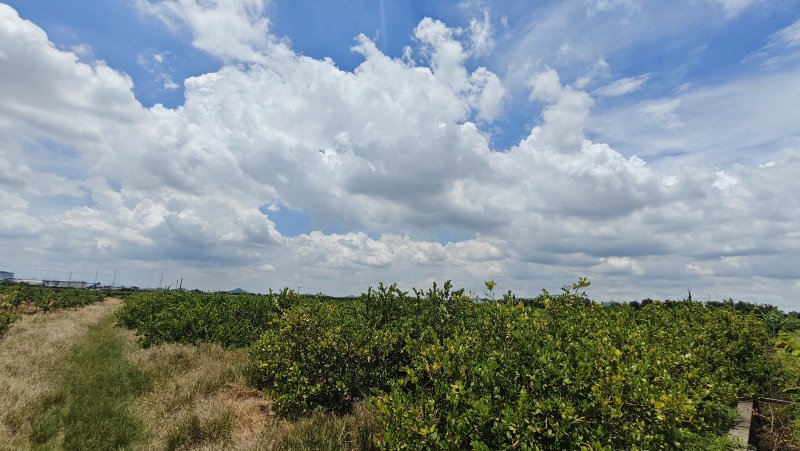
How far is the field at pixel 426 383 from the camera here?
13.6ft

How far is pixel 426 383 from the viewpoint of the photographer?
20.6 ft

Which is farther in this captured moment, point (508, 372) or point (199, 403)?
point (199, 403)

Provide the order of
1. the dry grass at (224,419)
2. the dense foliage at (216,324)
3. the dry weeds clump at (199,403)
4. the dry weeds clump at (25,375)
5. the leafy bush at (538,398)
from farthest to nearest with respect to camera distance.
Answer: the dense foliage at (216,324), the dry weeds clump at (25,375), the dry weeds clump at (199,403), the dry grass at (224,419), the leafy bush at (538,398)

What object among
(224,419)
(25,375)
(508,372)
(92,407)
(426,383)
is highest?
(508,372)

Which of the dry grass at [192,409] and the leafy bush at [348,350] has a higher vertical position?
the leafy bush at [348,350]

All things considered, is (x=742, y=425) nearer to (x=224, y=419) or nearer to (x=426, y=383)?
(x=426, y=383)

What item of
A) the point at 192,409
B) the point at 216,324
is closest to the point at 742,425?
the point at 192,409

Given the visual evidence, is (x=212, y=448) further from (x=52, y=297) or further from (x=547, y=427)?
(x=52, y=297)

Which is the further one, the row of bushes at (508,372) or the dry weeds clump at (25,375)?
the dry weeds clump at (25,375)

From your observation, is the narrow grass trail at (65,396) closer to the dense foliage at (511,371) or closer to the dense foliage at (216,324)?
the dense foliage at (216,324)

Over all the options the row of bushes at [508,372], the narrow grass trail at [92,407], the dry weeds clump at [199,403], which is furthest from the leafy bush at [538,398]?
the narrow grass trail at [92,407]

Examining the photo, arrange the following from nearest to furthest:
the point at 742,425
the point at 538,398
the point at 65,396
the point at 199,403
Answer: the point at 538,398
the point at 742,425
the point at 199,403
the point at 65,396

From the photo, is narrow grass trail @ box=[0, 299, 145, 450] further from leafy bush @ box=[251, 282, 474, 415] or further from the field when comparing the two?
leafy bush @ box=[251, 282, 474, 415]

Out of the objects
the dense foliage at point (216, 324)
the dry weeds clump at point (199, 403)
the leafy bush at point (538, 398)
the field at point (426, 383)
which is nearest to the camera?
the leafy bush at point (538, 398)
